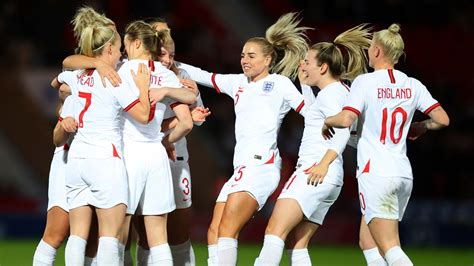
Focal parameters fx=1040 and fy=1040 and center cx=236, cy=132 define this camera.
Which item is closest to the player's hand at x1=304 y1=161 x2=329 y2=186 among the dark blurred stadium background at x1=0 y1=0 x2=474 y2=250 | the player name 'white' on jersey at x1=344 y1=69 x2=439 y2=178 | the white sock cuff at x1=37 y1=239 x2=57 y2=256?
the player name 'white' on jersey at x1=344 y1=69 x2=439 y2=178

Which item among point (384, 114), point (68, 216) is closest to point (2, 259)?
point (68, 216)

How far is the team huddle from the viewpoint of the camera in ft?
24.7

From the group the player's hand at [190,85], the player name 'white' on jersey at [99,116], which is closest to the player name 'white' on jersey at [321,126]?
the player's hand at [190,85]

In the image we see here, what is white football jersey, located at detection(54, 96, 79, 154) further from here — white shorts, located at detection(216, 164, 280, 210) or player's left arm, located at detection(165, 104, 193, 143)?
white shorts, located at detection(216, 164, 280, 210)

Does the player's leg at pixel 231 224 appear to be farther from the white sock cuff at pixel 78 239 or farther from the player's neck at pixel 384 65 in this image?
the player's neck at pixel 384 65

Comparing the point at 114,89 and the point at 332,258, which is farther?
the point at 332,258

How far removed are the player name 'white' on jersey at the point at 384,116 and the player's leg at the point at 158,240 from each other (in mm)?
1559

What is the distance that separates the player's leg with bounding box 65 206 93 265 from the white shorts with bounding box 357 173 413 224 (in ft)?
6.75

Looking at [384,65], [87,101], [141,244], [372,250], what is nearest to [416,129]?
[384,65]

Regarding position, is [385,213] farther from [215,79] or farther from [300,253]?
[215,79]

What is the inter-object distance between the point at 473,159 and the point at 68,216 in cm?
1063

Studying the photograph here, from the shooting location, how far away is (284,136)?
56.2ft

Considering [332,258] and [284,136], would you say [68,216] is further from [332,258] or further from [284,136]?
[284,136]

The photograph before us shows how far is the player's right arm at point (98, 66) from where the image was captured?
7.46 m
